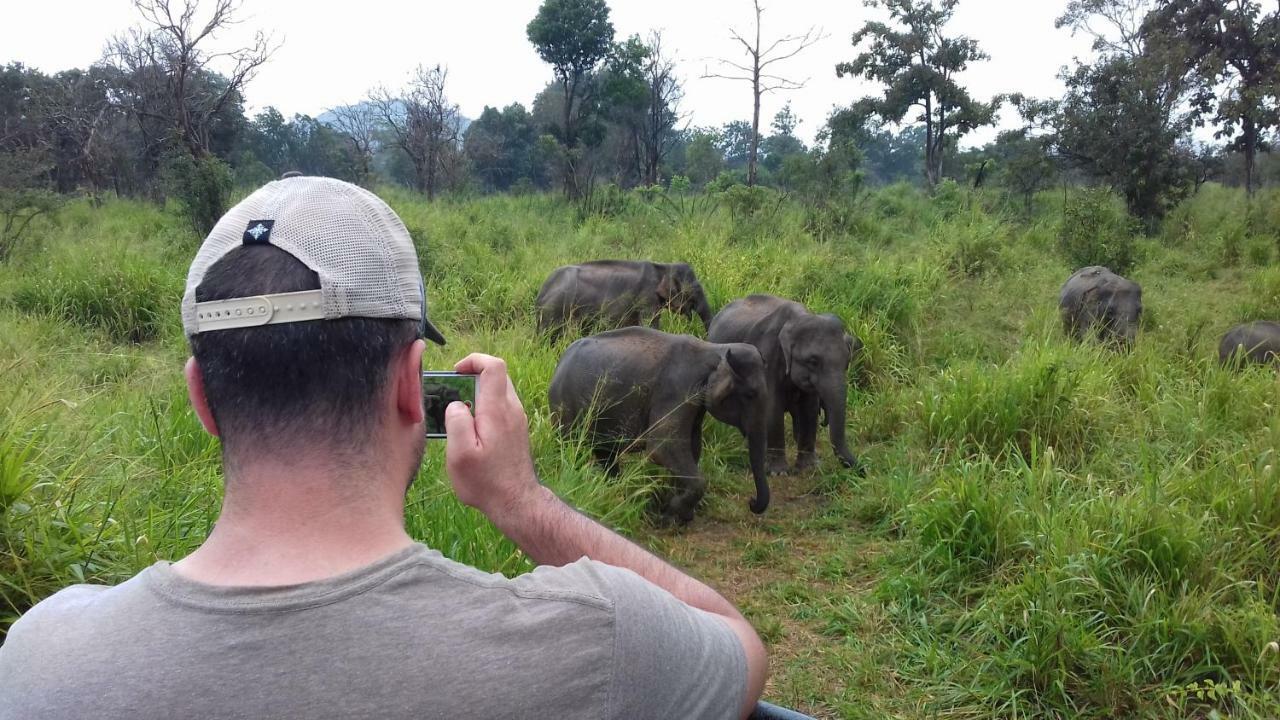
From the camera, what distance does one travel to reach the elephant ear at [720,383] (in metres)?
5.30

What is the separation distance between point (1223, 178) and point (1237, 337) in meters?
24.1

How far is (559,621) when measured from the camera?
105cm

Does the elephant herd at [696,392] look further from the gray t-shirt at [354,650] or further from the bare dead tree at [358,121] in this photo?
the bare dead tree at [358,121]

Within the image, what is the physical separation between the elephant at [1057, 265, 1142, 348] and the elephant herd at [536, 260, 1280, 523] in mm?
63

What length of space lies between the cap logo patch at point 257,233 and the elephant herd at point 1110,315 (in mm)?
7853

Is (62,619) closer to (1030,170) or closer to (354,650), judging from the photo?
(354,650)

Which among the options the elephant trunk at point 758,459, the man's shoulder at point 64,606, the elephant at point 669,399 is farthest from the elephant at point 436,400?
the elephant trunk at point 758,459

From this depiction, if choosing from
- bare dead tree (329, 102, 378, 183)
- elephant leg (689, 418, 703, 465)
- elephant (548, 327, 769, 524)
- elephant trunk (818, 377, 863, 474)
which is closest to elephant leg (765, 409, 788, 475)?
elephant trunk (818, 377, 863, 474)

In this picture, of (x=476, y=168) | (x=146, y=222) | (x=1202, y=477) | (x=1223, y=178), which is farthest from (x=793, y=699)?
(x=476, y=168)

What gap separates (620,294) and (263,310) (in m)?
7.86

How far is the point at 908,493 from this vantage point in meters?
5.14

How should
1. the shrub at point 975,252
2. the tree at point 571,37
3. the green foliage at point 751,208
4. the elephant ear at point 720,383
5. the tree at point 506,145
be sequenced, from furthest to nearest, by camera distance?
the tree at point 506,145, the tree at point 571,37, the green foliage at point 751,208, the shrub at point 975,252, the elephant ear at point 720,383

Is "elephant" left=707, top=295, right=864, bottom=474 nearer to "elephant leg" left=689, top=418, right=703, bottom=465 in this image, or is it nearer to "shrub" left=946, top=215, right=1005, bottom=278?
"elephant leg" left=689, top=418, right=703, bottom=465

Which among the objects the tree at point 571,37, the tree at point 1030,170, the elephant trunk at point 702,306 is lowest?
the elephant trunk at point 702,306
